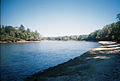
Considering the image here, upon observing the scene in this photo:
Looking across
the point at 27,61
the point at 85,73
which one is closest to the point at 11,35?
the point at 27,61

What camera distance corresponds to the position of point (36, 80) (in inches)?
297

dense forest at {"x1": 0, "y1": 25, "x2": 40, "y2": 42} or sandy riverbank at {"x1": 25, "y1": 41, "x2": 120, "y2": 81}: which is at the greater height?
dense forest at {"x1": 0, "y1": 25, "x2": 40, "y2": 42}

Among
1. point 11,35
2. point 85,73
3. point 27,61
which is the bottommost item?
point 27,61

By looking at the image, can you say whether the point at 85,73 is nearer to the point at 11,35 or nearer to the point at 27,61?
the point at 27,61

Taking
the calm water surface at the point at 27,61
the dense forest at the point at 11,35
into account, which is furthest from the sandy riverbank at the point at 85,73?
the dense forest at the point at 11,35

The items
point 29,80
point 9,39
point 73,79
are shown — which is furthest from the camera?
point 9,39

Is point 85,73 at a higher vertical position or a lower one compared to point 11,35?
lower

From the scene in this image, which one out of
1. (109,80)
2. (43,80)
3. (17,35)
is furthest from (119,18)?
(17,35)

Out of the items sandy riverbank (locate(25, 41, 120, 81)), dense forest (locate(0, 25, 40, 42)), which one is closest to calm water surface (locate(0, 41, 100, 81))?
sandy riverbank (locate(25, 41, 120, 81))

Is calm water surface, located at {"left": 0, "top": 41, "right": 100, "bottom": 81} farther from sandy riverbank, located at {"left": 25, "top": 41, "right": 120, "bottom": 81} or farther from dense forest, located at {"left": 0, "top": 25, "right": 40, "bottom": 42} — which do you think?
dense forest, located at {"left": 0, "top": 25, "right": 40, "bottom": 42}

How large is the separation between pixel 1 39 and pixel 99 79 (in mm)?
102908

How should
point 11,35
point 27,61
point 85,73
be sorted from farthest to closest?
point 11,35 → point 27,61 → point 85,73

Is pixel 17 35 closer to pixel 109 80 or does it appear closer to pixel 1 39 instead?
pixel 1 39

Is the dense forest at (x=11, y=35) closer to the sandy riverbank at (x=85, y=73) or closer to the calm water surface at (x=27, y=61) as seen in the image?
the calm water surface at (x=27, y=61)
